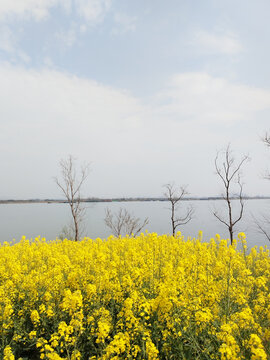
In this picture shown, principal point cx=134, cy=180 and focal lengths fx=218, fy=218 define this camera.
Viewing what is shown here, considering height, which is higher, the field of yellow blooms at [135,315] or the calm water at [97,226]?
the field of yellow blooms at [135,315]

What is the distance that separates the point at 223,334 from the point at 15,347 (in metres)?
3.49

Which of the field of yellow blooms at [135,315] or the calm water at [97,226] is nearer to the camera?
the field of yellow blooms at [135,315]

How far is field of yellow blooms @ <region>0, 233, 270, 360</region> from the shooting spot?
110 inches

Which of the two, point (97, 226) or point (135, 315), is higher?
point (135, 315)

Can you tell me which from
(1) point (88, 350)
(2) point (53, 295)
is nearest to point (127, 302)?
(1) point (88, 350)

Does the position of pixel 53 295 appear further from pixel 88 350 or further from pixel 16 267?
pixel 16 267

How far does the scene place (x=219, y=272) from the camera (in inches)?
185

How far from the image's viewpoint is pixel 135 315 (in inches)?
142

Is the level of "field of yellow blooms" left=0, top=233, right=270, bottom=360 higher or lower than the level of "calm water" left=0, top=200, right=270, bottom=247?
higher

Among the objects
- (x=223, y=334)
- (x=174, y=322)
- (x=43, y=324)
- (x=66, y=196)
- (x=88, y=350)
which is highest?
(x=66, y=196)

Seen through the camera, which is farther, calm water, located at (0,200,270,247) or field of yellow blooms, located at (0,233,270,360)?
calm water, located at (0,200,270,247)

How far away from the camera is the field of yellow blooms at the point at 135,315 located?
2.79 metres

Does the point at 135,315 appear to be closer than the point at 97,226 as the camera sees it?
Yes

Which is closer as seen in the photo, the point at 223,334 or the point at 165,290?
the point at 223,334
